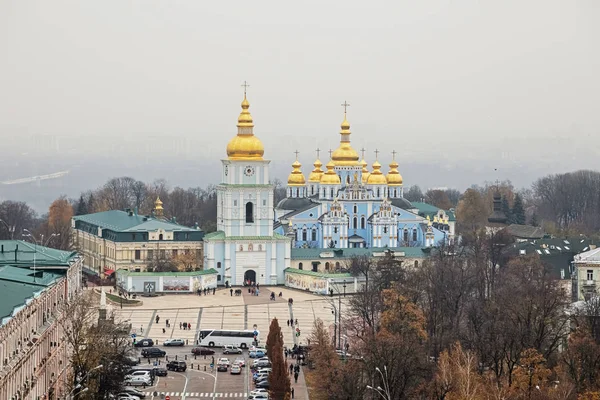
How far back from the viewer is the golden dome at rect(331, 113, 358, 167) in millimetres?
91250

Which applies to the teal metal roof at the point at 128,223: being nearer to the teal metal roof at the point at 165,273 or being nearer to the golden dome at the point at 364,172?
the teal metal roof at the point at 165,273

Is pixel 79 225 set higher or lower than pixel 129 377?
higher

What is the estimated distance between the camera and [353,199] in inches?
3364

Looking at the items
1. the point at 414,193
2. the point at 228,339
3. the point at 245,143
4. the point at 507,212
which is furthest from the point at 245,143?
the point at 414,193

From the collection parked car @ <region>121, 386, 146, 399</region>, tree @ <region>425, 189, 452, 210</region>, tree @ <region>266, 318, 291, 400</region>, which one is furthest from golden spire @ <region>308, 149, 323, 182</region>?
tree @ <region>266, 318, 291, 400</region>

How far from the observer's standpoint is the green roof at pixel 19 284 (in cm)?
3357

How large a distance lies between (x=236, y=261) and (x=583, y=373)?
36711 mm

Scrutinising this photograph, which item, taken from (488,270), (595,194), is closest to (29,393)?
(488,270)

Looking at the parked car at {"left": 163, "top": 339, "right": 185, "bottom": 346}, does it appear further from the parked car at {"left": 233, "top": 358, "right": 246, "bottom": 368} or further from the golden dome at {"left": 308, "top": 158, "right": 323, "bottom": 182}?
the golden dome at {"left": 308, "top": 158, "right": 323, "bottom": 182}

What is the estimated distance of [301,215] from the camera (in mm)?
84562

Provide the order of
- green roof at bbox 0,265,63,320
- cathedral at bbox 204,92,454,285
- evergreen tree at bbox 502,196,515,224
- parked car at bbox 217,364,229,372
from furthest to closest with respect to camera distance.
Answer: evergreen tree at bbox 502,196,515,224
cathedral at bbox 204,92,454,285
parked car at bbox 217,364,229,372
green roof at bbox 0,265,63,320

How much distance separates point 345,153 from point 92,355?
181 ft

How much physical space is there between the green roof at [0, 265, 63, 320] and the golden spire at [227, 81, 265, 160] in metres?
29.4

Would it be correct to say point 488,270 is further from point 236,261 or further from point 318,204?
point 318,204
